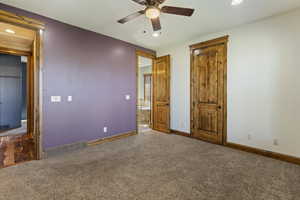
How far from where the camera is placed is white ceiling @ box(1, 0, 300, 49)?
2518 millimetres

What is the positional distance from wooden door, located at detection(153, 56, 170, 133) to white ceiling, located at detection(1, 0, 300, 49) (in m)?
1.27

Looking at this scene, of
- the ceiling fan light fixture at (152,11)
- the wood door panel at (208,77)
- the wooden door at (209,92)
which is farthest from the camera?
the wood door panel at (208,77)

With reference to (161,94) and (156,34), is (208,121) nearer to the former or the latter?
(161,94)

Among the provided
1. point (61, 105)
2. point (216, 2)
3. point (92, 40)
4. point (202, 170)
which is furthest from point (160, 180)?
point (92, 40)

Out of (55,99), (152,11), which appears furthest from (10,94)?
(152,11)

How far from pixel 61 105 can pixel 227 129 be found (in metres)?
3.82

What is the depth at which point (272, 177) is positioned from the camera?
2293 millimetres

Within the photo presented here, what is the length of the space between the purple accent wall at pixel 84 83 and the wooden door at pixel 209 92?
181cm

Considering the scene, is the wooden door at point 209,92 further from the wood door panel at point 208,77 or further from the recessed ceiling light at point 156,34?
the recessed ceiling light at point 156,34

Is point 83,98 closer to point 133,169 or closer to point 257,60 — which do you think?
point 133,169

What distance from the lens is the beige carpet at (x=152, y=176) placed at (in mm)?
1908

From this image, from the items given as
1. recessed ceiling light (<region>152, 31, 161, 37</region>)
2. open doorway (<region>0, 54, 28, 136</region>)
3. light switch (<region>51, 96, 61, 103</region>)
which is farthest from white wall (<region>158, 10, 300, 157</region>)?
open doorway (<region>0, 54, 28, 136</region>)

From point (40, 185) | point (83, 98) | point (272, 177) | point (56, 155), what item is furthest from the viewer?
point (83, 98)

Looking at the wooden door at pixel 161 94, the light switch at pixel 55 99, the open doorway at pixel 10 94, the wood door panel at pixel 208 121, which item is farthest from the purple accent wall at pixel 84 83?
the open doorway at pixel 10 94
